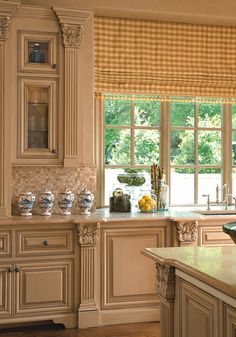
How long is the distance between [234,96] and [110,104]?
1.23 meters

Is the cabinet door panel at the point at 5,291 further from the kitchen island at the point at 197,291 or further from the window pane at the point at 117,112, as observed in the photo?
the window pane at the point at 117,112

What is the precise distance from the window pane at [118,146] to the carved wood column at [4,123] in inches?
45.9

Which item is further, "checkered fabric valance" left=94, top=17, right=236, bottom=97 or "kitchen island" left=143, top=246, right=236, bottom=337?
"checkered fabric valance" left=94, top=17, right=236, bottom=97

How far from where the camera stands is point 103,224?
150 inches

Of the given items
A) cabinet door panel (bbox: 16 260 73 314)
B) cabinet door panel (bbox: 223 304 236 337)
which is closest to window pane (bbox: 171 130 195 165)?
cabinet door panel (bbox: 16 260 73 314)

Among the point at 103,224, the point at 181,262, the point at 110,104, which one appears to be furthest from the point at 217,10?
the point at 181,262

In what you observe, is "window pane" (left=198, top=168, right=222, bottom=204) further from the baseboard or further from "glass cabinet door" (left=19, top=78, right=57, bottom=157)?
"glass cabinet door" (left=19, top=78, right=57, bottom=157)

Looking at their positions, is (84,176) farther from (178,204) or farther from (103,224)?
(178,204)

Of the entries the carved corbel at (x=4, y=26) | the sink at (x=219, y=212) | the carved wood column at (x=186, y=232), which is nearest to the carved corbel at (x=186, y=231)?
the carved wood column at (x=186, y=232)

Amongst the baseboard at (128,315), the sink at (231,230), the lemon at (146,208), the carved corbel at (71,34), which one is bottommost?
the baseboard at (128,315)

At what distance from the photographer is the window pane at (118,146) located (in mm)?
4703

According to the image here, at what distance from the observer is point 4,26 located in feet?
12.4

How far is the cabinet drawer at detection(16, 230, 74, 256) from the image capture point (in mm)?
3641

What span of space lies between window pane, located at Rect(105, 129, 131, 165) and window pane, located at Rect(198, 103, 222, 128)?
771 mm
